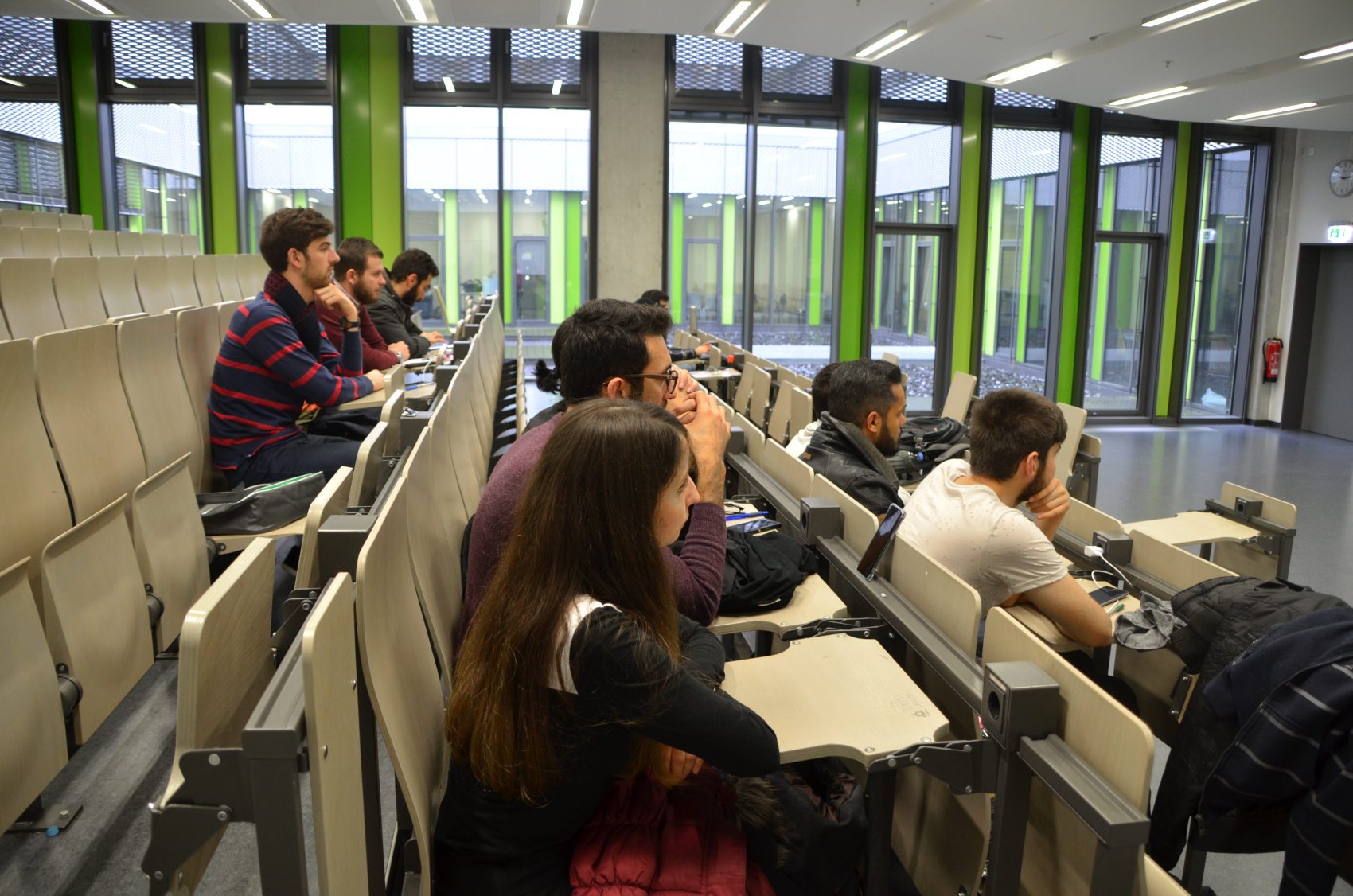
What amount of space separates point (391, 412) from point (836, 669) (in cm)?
135

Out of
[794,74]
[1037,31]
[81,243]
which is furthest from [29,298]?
[794,74]

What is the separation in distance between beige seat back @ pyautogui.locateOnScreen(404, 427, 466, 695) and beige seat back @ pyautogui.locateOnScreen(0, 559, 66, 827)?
0.79 meters

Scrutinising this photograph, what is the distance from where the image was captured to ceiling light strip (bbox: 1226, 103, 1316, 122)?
24.2 ft

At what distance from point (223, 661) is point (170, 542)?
148cm

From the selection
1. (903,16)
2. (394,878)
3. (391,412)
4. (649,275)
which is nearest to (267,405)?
(391,412)

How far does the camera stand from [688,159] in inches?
343

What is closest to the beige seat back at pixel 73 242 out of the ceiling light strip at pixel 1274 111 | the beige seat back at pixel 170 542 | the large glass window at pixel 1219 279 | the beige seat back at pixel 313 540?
the beige seat back at pixel 170 542

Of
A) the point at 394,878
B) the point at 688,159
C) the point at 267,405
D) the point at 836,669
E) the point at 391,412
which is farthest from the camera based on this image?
the point at 688,159

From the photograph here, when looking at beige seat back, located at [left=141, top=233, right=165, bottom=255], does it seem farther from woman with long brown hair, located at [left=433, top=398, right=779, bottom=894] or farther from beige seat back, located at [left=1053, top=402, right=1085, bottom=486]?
woman with long brown hair, located at [left=433, top=398, right=779, bottom=894]

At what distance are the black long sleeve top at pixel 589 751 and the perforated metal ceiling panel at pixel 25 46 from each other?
924 cm

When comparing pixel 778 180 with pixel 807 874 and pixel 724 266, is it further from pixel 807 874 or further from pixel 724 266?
pixel 807 874

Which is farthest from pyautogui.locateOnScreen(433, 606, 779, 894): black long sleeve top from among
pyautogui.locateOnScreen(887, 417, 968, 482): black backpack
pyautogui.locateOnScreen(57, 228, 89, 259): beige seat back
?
pyautogui.locateOnScreen(57, 228, 89, 259): beige seat back

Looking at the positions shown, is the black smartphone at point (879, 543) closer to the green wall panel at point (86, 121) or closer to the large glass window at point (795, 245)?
the large glass window at point (795, 245)

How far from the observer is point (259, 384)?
10.7 feet
